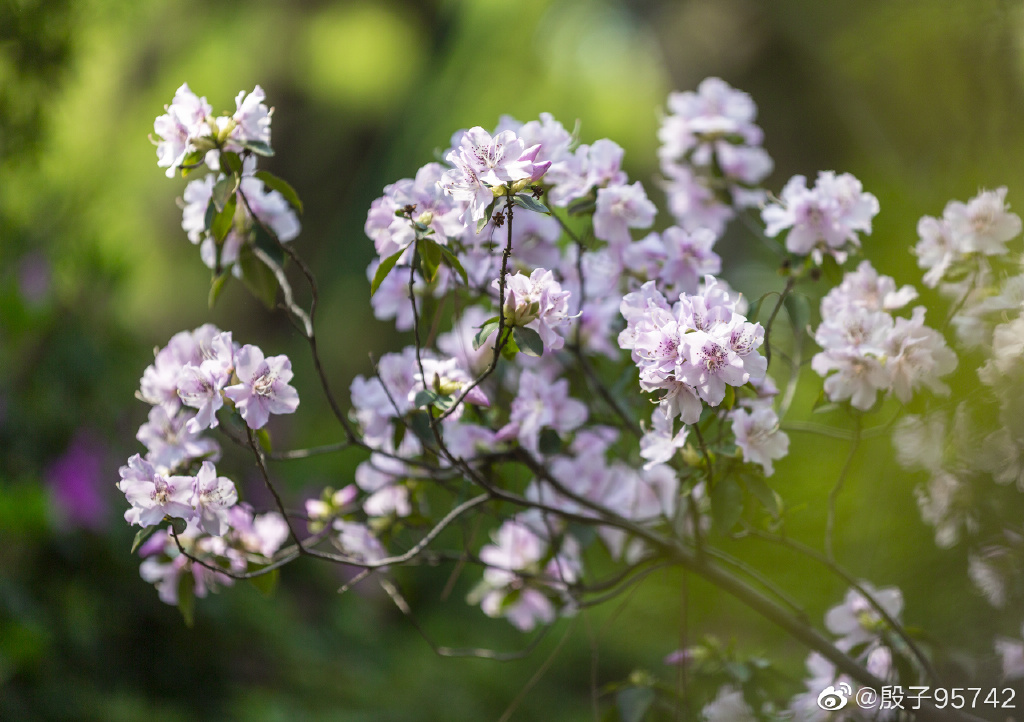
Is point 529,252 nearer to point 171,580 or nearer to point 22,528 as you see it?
point 171,580

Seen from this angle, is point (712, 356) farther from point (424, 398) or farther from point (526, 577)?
point (526, 577)

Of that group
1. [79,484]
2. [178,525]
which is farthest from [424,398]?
[79,484]

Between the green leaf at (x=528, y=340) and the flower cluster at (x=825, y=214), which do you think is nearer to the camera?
the green leaf at (x=528, y=340)

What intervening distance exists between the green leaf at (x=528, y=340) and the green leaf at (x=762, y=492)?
0.72 ft

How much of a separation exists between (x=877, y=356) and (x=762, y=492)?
0.16m

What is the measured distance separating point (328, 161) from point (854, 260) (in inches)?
138

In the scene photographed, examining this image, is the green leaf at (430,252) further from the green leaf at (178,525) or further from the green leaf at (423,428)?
the green leaf at (178,525)

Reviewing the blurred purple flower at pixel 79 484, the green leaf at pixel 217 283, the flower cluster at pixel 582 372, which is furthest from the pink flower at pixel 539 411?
the blurred purple flower at pixel 79 484

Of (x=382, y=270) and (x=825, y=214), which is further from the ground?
(x=825, y=214)

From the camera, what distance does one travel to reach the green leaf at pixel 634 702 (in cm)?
74

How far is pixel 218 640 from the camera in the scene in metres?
2.03

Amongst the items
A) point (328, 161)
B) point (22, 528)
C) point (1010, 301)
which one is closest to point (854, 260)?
point (1010, 301)

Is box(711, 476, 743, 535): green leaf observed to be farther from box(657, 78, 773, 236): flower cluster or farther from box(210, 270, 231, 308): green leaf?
box(210, 270, 231, 308): green leaf

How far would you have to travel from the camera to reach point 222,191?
679 mm
